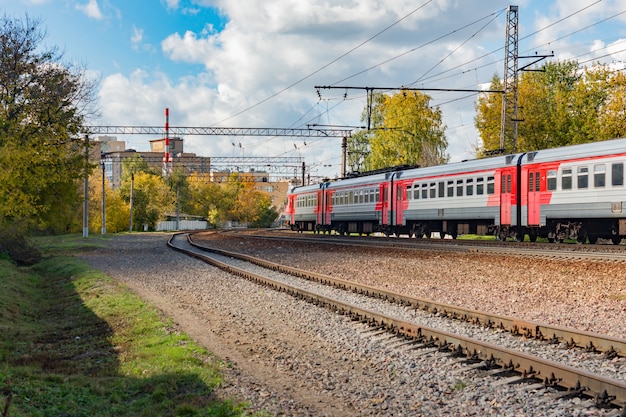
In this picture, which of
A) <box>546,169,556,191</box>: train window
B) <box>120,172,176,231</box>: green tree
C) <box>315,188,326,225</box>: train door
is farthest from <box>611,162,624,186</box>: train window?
<box>120,172,176,231</box>: green tree

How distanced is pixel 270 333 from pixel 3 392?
14.2 ft

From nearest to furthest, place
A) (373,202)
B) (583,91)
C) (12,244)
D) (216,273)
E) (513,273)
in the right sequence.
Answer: (513,273) < (216,273) < (12,244) < (373,202) < (583,91)

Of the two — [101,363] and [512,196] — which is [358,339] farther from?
[512,196]

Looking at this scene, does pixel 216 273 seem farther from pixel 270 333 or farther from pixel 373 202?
pixel 373 202

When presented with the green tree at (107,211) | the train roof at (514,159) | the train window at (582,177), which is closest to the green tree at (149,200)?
the green tree at (107,211)

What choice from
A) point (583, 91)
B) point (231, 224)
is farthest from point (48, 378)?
point (231, 224)

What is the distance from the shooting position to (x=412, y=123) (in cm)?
6272

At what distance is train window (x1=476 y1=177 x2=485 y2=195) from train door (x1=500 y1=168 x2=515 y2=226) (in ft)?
4.09

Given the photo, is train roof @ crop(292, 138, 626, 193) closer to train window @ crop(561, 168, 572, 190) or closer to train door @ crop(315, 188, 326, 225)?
train window @ crop(561, 168, 572, 190)

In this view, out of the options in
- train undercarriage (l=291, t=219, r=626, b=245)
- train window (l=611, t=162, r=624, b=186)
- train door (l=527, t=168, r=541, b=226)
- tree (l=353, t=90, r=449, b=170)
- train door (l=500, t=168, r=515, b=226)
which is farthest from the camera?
tree (l=353, t=90, r=449, b=170)

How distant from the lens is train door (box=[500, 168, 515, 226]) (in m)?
25.0

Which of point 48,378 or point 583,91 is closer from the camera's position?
point 48,378

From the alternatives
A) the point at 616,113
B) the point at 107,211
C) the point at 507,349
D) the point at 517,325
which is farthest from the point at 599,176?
the point at 107,211

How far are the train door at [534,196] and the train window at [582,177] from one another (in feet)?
6.60
